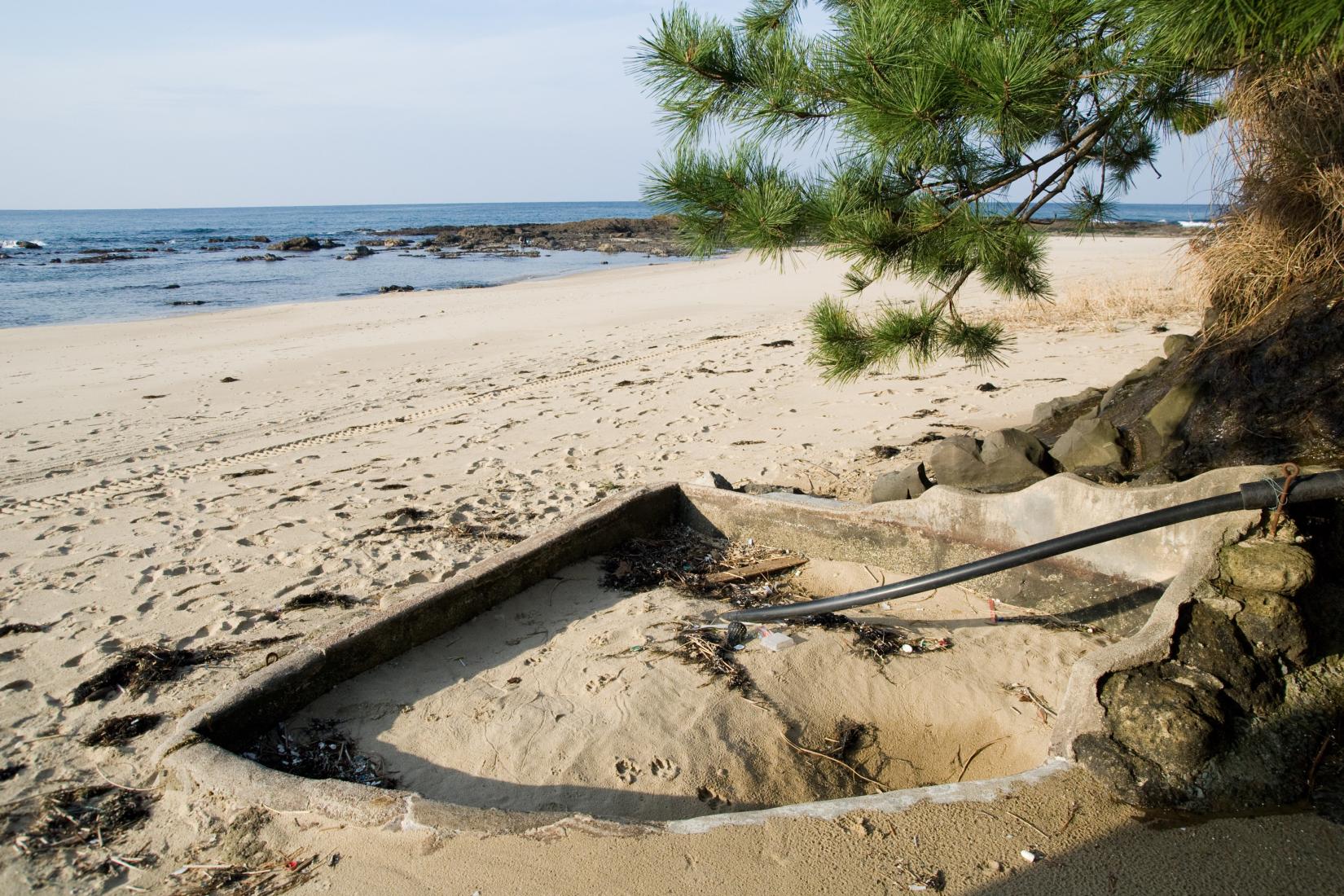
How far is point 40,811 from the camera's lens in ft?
7.83

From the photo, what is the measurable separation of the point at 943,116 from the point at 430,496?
3.42 metres

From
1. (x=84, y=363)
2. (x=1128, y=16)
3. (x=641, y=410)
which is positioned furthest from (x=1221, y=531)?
(x=84, y=363)

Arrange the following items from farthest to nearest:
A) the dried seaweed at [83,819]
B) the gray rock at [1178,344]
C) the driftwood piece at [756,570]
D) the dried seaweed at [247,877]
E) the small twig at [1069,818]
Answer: the gray rock at [1178,344], the driftwood piece at [756,570], the dried seaweed at [83,819], the small twig at [1069,818], the dried seaweed at [247,877]

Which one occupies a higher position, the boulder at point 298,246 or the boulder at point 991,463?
the boulder at point 298,246

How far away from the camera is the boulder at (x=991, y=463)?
4750 millimetres

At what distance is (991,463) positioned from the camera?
15.9 feet

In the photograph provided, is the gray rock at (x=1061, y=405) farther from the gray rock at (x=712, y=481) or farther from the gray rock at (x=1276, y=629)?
the gray rock at (x=1276, y=629)

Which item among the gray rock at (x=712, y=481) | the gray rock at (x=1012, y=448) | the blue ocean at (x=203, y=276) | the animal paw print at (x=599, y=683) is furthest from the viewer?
the blue ocean at (x=203, y=276)

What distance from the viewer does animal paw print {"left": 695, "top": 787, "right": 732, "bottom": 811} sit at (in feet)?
8.30

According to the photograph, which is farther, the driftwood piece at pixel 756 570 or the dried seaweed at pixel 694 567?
the driftwood piece at pixel 756 570

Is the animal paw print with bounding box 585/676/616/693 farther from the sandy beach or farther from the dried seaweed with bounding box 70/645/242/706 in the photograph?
the dried seaweed with bounding box 70/645/242/706

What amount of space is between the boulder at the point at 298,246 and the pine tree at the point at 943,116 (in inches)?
1214

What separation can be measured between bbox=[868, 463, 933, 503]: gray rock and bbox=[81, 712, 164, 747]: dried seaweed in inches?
128

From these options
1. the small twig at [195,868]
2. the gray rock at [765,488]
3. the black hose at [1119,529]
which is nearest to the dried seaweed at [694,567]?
the gray rock at [765,488]
